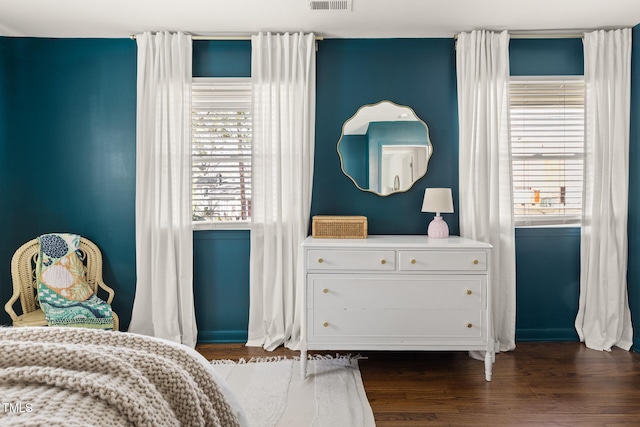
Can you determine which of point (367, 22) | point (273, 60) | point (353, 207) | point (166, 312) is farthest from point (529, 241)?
point (166, 312)

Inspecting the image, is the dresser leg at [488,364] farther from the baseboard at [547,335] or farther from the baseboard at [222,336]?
the baseboard at [222,336]

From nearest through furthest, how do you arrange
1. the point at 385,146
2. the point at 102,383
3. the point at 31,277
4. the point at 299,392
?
the point at 102,383 → the point at 299,392 → the point at 31,277 → the point at 385,146

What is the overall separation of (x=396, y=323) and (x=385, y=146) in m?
1.36

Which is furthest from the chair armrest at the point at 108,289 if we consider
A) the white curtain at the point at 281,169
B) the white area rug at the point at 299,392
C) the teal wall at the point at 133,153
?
the white curtain at the point at 281,169

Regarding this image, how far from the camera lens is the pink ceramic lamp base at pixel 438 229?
10.3 ft

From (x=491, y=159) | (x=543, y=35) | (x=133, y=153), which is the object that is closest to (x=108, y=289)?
(x=133, y=153)

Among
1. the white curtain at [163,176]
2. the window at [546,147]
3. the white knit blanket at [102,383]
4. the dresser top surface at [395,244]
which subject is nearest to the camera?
the white knit blanket at [102,383]

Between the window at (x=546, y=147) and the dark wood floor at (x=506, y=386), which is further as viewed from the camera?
the window at (x=546, y=147)

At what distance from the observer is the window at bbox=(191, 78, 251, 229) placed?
341 cm

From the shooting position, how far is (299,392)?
258cm

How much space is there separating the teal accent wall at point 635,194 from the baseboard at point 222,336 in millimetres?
2881

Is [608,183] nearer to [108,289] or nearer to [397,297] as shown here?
[397,297]

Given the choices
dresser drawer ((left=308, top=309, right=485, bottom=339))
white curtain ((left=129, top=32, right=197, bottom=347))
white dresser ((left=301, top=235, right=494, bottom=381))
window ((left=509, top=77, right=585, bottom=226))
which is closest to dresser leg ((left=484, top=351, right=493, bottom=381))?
white dresser ((left=301, top=235, right=494, bottom=381))

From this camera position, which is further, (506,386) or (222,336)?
(222,336)
